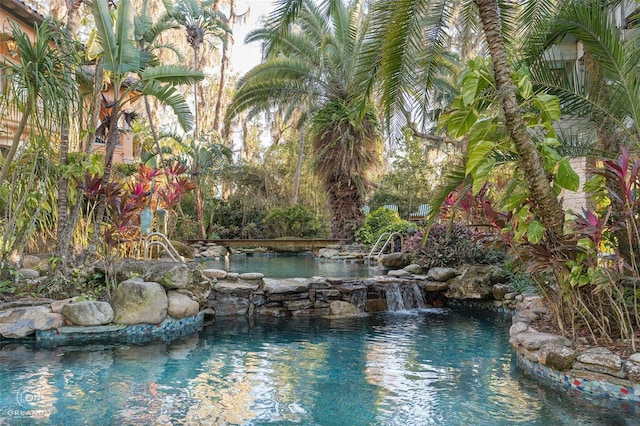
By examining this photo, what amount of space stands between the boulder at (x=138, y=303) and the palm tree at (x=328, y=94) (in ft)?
35.1

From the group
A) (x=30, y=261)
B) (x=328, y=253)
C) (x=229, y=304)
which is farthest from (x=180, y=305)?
(x=328, y=253)

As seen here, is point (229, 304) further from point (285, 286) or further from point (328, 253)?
point (328, 253)

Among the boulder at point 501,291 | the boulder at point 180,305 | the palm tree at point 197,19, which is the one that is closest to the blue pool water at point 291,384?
the boulder at point 180,305

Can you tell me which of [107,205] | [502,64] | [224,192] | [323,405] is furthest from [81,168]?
[224,192]

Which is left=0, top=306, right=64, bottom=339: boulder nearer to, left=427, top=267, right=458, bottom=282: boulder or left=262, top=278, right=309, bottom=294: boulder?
left=262, top=278, right=309, bottom=294: boulder

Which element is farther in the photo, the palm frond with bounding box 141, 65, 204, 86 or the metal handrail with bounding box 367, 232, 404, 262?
the metal handrail with bounding box 367, 232, 404, 262

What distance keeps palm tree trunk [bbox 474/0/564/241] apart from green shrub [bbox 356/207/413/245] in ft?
38.8

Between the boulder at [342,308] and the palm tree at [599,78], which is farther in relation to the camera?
the boulder at [342,308]

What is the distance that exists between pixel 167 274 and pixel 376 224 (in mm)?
11525

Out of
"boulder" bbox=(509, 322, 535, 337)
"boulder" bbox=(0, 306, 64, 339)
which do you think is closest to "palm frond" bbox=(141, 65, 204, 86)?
"boulder" bbox=(0, 306, 64, 339)

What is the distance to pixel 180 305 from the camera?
7.61m

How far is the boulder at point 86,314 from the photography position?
6.86 meters

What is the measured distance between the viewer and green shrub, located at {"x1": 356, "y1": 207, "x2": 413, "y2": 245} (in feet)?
57.3

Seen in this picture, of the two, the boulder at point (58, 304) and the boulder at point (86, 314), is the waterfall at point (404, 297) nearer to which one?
the boulder at point (86, 314)
